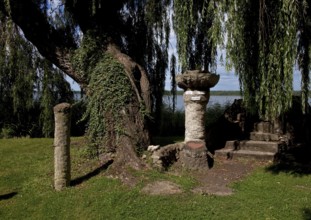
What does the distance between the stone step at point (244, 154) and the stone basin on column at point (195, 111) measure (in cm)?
141

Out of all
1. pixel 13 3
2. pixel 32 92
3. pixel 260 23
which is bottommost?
pixel 32 92

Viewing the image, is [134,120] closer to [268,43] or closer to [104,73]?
[104,73]

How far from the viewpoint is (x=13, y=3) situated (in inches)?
330

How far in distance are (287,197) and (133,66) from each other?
464cm

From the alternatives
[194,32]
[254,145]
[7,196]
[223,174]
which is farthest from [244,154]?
[7,196]

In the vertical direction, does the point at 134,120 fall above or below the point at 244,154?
above

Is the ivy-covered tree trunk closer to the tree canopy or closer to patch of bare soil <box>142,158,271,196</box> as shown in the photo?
the tree canopy

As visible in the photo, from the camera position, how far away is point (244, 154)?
910cm

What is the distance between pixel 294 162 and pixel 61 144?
5755mm

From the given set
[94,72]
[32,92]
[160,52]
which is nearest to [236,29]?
[94,72]

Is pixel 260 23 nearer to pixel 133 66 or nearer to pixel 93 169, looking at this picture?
pixel 133 66

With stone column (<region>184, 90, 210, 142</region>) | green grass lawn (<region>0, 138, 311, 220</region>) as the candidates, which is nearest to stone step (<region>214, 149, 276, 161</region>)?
green grass lawn (<region>0, 138, 311, 220</region>)

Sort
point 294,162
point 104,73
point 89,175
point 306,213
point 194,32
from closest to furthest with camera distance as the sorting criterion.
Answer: point 306,213 < point 89,175 < point 104,73 < point 294,162 < point 194,32

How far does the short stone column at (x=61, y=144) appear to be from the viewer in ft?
21.4
